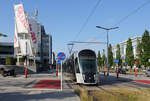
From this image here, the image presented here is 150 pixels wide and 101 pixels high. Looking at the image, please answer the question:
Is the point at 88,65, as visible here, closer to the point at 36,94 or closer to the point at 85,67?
the point at 85,67

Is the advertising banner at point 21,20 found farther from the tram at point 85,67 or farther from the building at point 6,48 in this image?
the building at point 6,48

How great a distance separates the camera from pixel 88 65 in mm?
18875

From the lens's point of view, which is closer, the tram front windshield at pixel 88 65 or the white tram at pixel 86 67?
the white tram at pixel 86 67

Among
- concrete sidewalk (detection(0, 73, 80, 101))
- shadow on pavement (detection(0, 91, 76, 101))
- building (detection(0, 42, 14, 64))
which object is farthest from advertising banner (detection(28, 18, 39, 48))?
shadow on pavement (detection(0, 91, 76, 101))

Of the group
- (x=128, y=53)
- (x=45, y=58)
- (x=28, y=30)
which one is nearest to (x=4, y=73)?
(x=28, y=30)

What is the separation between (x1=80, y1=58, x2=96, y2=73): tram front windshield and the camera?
18567mm

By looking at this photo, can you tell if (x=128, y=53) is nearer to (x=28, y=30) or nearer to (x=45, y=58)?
(x=28, y=30)

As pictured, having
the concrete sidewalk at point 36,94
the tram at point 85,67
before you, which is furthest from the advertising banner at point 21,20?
the concrete sidewalk at point 36,94

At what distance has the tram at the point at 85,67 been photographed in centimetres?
1831

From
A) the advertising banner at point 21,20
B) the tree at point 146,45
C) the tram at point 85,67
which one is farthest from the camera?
the tree at point 146,45

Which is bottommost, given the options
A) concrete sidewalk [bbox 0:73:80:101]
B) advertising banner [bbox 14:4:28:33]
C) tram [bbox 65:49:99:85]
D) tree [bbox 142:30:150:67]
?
concrete sidewalk [bbox 0:73:80:101]

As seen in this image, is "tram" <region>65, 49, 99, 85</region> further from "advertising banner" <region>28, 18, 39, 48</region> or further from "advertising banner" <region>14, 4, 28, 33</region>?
"advertising banner" <region>28, 18, 39, 48</region>

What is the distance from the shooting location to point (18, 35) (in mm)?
58188

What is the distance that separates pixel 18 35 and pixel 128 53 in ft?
113
